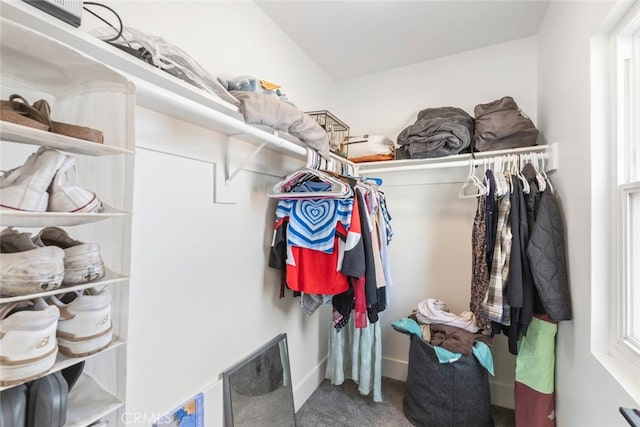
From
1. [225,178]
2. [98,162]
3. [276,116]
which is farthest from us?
[225,178]

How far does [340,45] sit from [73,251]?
6.99 feet

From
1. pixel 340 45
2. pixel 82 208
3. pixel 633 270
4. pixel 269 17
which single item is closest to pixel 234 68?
pixel 269 17

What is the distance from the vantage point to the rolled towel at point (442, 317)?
1890 mm

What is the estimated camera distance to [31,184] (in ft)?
1.87

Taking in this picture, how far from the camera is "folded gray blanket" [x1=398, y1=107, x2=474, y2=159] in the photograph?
1913mm

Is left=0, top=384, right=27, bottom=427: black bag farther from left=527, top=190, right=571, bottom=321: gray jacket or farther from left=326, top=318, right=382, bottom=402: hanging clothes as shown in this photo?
left=527, top=190, right=571, bottom=321: gray jacket

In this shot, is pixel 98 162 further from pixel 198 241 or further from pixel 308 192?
pixel 308 192

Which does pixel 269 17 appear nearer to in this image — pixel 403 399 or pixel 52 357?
pixel 52 357

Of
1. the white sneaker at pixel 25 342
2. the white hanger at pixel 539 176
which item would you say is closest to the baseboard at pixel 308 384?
the white sneaker at pixel 25 342

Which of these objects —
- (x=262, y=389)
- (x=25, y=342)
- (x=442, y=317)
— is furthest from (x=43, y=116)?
(x=442, y=317)

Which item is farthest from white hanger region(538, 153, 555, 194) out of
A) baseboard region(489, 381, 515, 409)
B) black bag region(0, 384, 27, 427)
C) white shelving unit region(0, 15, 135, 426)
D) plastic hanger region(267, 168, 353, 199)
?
black bag region(0, 384, 27, 427)

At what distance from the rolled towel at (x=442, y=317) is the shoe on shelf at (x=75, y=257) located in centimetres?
188

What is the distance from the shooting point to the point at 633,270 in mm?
1028

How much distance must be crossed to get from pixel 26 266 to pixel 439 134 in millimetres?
2020
